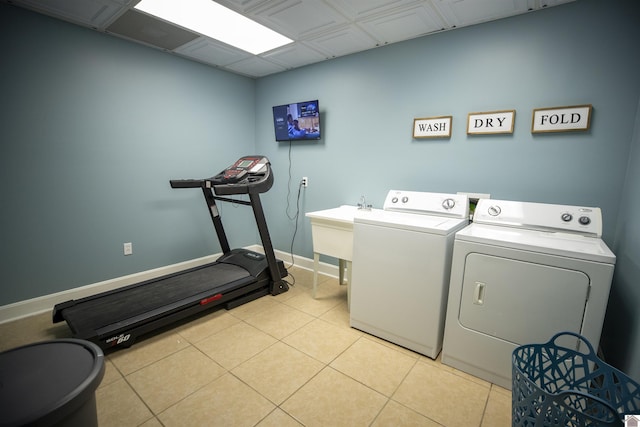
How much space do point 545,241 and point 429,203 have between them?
2.95 feet

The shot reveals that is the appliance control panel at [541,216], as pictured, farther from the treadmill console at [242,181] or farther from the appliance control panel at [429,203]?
the treadmill console at [242,181]

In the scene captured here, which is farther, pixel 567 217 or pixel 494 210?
pixel 494 210

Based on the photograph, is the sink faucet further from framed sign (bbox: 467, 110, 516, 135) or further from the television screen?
framed sign (bbox: 467, 110, 516, 135)

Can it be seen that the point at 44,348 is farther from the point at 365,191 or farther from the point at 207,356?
the point at 365,191

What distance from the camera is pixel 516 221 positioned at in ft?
6.57

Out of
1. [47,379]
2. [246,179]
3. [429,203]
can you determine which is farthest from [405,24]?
[47,379]

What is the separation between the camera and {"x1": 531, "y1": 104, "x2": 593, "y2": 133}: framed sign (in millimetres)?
1934

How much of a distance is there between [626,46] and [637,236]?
4.15 ft

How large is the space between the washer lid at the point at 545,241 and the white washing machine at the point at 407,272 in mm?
187

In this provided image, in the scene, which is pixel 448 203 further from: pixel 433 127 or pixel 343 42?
pixel 343 42

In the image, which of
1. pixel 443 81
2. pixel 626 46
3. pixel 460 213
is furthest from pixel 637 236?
pixel 443 81

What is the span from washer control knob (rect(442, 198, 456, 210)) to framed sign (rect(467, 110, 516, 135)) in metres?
0.60

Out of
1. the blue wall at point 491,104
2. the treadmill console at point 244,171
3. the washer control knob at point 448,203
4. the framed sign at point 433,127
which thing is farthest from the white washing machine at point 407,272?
the treadmill console at point 244,171

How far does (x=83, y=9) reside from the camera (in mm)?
2219
